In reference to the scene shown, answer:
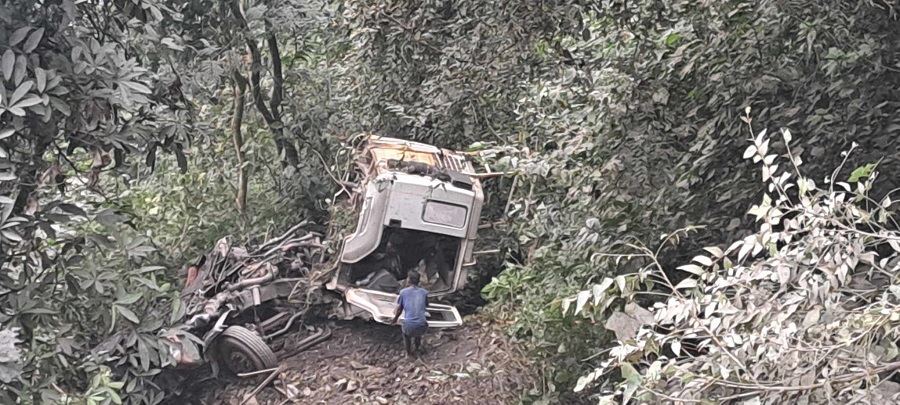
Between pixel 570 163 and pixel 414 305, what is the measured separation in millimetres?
2253

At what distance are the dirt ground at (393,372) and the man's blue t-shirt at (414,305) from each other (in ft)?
1.76

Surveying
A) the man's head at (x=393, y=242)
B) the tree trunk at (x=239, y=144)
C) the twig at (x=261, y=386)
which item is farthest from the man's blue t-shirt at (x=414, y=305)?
the tree trunk at (x=239, y=144)

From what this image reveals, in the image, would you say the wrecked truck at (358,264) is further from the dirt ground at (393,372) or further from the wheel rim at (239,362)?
the dirt ground at (393,372)

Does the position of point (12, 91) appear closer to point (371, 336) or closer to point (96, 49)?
point (96, 49)

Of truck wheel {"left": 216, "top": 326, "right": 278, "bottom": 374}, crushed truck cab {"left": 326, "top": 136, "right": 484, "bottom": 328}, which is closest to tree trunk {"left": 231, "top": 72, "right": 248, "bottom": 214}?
crushed truck cab {"left": 326, "top": 136, "right": 484, "bottom": 328}

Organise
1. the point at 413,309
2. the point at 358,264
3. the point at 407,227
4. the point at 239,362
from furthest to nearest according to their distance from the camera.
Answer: the point at 358,264
the point at 407,227
the point at 239,362
the point at 413,309

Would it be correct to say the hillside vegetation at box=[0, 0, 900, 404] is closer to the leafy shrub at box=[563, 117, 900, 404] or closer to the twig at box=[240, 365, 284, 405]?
the leafy shrub at box=[563, 117, 900, 404]

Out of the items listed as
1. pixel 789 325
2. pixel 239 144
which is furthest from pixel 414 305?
pixel 789 325

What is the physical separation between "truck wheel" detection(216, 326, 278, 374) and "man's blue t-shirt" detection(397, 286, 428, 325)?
129 cm

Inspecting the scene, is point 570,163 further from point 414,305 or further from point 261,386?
point 261,386

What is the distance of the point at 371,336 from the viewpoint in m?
8.93

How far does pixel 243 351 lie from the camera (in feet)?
26.5

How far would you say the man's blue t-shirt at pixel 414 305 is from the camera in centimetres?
793

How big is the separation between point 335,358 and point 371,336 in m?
0.48
